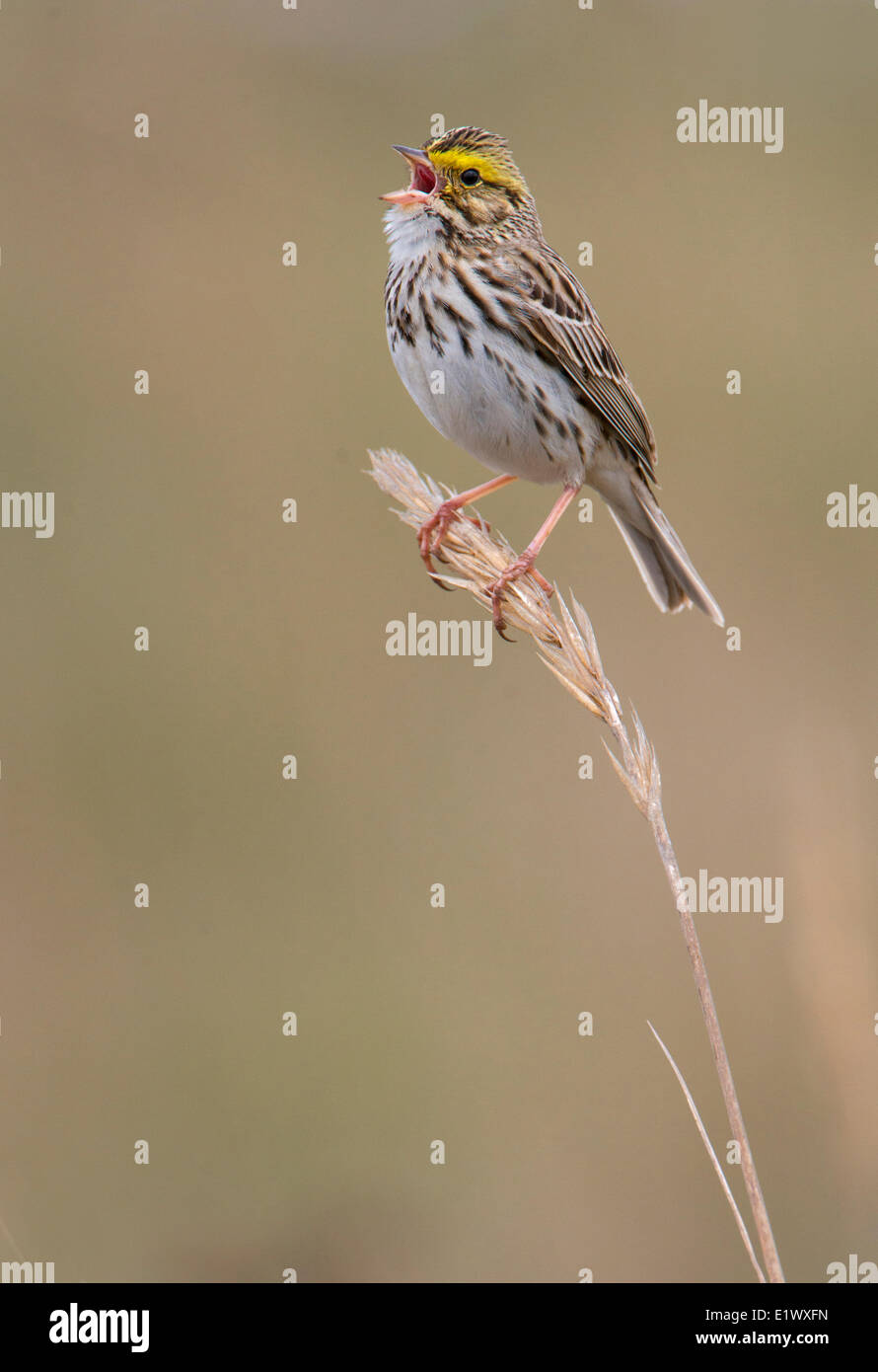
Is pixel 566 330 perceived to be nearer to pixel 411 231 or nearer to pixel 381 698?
pixel 411 231

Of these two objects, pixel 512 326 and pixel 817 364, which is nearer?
pixel 512 326

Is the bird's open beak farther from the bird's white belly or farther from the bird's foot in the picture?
the bird's foot

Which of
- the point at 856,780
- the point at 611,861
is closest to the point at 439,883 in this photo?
the point at 611,861

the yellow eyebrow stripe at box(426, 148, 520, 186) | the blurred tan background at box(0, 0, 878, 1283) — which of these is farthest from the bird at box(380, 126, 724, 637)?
the blurred tan background at box(0, 0, 878, 1283)

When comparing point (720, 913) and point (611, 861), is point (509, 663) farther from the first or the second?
point (720, 913)

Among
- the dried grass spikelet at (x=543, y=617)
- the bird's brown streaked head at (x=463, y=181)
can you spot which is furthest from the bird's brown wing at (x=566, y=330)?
the dried grass spikelet at (x=543, y=617)

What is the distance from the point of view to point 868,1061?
3.75 m

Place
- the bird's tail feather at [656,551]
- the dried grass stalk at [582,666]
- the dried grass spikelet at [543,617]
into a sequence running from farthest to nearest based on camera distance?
1. the bird's tail feather at [656,551]
2. the dried grass spikelet at [543,617]
3. the dried grass stalk at [582,666]

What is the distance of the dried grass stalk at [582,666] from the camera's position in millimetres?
2684

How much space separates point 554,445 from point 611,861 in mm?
2124

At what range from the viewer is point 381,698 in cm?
702

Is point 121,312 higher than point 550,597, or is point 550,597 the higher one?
point 121,312

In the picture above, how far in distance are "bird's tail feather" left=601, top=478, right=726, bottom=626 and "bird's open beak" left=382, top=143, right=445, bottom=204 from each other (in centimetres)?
135

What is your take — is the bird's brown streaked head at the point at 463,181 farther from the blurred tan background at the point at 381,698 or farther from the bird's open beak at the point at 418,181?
the blurred tan background at the point at 381,698
